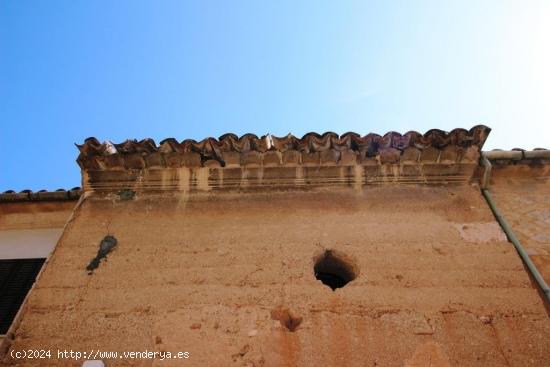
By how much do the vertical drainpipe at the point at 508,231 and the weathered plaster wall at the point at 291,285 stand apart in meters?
0.09

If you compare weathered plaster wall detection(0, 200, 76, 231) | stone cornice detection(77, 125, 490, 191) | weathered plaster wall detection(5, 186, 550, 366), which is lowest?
weathered plaster wall detection(5, 186, 550, 366)

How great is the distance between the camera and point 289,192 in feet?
14.0

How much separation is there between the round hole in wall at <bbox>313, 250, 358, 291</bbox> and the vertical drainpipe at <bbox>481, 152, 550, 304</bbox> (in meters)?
1.55

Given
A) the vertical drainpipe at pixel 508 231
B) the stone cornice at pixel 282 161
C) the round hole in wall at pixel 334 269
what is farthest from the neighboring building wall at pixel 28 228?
the vertical drainpipe at pixel 508 231

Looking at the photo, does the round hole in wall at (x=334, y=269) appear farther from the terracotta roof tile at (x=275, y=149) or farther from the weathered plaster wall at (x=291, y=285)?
the terracotta roof tile at (x=275, y=149)

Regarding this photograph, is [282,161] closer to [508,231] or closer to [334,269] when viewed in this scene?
[334,269]

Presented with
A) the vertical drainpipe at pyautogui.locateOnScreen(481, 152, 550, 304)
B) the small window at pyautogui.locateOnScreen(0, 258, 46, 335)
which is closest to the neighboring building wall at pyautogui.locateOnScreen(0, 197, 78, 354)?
the small window at pyautogui.locateOnScreen(0, 258, 46, 335)

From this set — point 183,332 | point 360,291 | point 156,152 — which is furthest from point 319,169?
point 183,332

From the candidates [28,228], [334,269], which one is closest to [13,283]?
[28,228]

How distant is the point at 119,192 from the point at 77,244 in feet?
2.46

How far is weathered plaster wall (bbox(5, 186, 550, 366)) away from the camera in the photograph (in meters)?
2.90

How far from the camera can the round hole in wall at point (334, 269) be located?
3.59 metres

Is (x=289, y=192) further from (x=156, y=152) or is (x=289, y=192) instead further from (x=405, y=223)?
(x=156, y=152)

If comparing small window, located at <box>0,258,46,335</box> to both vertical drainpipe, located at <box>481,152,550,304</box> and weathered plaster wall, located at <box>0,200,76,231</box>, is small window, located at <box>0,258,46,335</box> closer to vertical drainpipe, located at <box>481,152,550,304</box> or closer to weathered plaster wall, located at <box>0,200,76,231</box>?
weathered plaster wall, located at <box>0,200,76,231</box>
